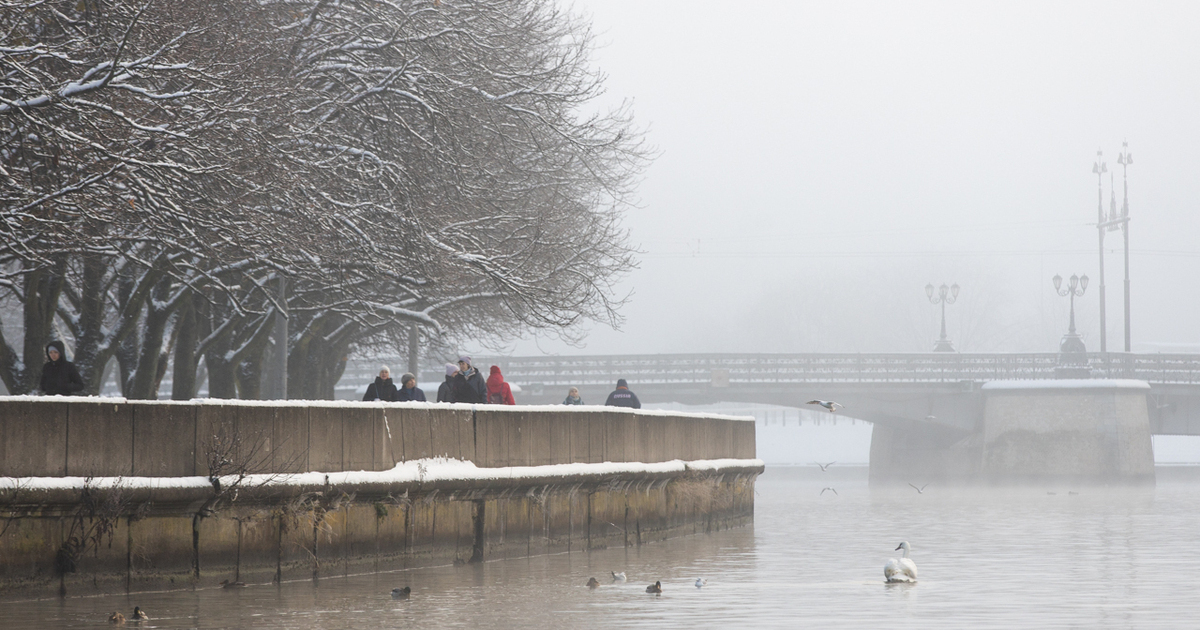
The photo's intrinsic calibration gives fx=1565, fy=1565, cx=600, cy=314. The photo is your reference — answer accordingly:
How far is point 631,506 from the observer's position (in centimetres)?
Answer: 1966

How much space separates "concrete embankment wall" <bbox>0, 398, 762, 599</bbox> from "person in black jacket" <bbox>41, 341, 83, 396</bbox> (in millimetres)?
2559

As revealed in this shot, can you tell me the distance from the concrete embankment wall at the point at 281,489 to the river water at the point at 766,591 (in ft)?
0.96

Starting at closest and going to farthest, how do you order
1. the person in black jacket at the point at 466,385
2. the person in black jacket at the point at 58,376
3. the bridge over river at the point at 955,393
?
1. the person in black jacket at the point at 58,376
2. the person in black jacket at the point at 466,385
3. the bridge over river at the point at 955,393

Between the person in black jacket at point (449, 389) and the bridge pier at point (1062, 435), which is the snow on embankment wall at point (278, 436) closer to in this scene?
the person in black jacket at point (449, 389)

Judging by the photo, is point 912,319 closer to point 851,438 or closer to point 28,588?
point 851,438

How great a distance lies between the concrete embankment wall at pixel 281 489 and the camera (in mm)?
11461

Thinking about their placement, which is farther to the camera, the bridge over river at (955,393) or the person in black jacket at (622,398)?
the bridge over river at (955,393)

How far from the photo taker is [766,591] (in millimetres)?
13836

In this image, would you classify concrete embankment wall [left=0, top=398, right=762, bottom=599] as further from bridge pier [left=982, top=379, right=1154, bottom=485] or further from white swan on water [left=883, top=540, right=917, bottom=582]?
bridge pier [left=982, top=379, right=1154, bottom=485]

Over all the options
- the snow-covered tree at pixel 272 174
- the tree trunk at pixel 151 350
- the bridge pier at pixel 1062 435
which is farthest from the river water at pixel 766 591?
the bridge pier at pixel 1062 435

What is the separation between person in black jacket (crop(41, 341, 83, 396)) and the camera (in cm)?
1444

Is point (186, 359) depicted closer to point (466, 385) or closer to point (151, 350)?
point (151, 350)

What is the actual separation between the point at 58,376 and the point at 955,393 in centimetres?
4454

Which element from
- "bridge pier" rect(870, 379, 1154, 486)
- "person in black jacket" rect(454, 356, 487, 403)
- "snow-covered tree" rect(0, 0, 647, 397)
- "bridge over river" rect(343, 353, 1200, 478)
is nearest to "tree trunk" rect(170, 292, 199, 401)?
"snow-covered tree" rect(0, 0, 647, 397)
